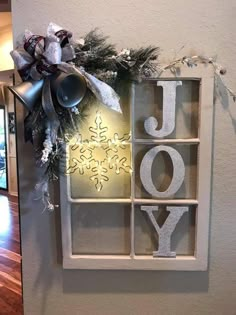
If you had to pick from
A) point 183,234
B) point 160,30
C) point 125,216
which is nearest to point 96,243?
point 125,216

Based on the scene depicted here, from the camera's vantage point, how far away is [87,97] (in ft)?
3.03

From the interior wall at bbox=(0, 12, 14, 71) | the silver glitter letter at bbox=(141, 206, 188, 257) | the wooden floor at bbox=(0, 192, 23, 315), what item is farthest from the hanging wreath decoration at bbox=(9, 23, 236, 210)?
the interior wall at bbox=(0, 12, 14, 71)

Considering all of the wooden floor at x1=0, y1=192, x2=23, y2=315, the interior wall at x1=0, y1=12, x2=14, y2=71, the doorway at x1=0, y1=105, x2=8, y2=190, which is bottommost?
the wooden floor at x1=0, y1=192, x2=23, y2=315

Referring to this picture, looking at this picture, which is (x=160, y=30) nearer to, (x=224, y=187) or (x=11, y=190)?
(x=224, y=187)

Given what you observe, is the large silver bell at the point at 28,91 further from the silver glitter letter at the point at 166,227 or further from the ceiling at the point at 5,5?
the ceiling at the point at 5,5

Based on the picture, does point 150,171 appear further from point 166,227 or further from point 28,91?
point 28,91

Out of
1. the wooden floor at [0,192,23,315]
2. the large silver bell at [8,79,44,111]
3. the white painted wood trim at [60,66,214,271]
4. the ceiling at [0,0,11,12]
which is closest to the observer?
the large silver bell at [8,79,44,111]

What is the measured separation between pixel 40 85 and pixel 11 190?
4.68m

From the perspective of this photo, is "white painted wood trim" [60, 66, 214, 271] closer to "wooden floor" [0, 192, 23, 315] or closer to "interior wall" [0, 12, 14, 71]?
"wooden floor" [0, 192, 23, 315]

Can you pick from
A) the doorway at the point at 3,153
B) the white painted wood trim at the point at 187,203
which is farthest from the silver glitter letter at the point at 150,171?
the doorway at the point at 3,153

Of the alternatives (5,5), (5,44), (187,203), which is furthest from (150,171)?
(5,44)

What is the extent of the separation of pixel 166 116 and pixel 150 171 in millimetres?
197

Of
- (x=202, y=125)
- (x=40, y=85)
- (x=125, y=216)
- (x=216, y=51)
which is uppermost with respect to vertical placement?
(x=216, y=51)

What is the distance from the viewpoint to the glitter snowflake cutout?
994mm
